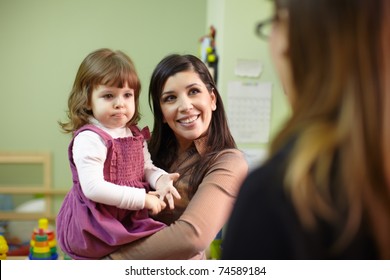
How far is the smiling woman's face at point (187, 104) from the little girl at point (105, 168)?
7 centimetres

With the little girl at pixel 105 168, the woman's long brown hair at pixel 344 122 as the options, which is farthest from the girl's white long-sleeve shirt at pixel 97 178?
the woman's long brown hair at pixel 344 122

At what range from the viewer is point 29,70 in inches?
41.5

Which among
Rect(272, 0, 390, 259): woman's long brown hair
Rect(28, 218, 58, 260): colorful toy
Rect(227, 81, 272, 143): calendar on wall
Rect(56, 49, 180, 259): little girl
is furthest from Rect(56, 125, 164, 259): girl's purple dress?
Rect(227, 81, 272, 143): calendar on wall

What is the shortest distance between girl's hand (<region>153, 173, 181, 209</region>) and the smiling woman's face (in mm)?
107

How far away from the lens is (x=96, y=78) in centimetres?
75

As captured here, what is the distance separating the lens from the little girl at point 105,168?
73 cm

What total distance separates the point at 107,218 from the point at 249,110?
0.91 m

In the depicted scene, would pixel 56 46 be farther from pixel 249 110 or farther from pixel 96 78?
pixel 249 110

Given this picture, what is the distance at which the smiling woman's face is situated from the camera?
2.73 feet

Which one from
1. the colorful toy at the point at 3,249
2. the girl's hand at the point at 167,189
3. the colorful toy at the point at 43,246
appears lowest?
the colorful toy at the point at 3,249

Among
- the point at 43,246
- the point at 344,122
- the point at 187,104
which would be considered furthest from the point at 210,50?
the point at 344,122

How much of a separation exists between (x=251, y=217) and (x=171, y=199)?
0.42 meters

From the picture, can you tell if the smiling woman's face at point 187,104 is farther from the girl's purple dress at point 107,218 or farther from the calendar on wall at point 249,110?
the calendar on wall at point 249,110

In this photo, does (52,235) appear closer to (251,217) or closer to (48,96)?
(48,96)
